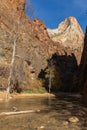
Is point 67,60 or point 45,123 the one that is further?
point 67,60

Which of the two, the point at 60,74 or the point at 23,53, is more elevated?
the point at 23,53

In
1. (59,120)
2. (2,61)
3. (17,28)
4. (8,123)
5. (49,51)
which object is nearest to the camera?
(8,123)


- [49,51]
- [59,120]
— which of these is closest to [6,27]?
[49,51]

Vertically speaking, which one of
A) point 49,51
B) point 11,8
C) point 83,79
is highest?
point 11,8

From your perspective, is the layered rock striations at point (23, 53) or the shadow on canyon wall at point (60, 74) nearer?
the layered rock striations at point (23, 53)

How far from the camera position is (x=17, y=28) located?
157 feet

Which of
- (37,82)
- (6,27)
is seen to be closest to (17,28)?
(6,27)

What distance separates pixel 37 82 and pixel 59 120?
240 ft

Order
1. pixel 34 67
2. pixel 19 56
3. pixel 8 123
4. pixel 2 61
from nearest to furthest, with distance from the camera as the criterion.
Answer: pixel 8 123
pixel 2 61
pixel 19 56
pixel 34 67

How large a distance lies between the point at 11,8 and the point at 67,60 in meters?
44.4

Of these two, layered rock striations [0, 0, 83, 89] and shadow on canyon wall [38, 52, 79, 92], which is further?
shadow on canyon wall [38, 52, 79, 92]

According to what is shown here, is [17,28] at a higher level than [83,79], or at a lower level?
higher

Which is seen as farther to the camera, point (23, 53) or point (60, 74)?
point (60, 74)

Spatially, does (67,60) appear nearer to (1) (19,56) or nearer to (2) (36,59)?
(2) (36,59)
